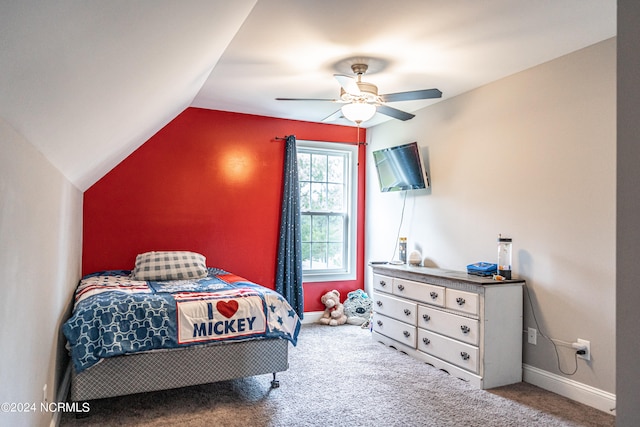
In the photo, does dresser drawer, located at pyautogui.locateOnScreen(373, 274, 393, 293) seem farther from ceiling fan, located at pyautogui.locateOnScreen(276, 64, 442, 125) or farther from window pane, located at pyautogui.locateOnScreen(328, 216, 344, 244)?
ceiling fan, located at pyautogui.locateOnScreen(276, 64, 442, 125)

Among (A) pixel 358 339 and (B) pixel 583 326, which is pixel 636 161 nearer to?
(B) pixel 583 326

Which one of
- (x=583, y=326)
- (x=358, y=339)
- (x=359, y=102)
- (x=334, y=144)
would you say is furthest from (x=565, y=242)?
(x=334, y=144)

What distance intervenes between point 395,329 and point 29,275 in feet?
10.2

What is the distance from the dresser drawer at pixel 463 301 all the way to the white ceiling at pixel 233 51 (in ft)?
5.81

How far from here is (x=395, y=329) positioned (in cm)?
403

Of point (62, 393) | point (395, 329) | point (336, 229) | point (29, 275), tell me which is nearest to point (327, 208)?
point (336, 229)

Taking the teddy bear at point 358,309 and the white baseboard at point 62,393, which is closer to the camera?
the white baseboard at point 62,393

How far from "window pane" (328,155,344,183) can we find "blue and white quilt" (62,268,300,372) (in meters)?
2.46

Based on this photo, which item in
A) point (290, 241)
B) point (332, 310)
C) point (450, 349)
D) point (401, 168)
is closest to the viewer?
point (450, 349)

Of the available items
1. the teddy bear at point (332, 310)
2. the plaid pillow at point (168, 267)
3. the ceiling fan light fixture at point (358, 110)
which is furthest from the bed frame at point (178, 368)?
the teddy bear at point (332, 310)

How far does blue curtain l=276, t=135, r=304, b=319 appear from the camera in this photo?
4.84 metres

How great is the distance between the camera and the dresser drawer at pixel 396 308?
3.82 meters

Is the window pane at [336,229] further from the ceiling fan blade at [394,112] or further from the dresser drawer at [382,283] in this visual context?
the ceiling fan blade at [394,112]

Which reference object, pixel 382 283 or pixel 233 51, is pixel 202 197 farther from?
pixel 382 283
